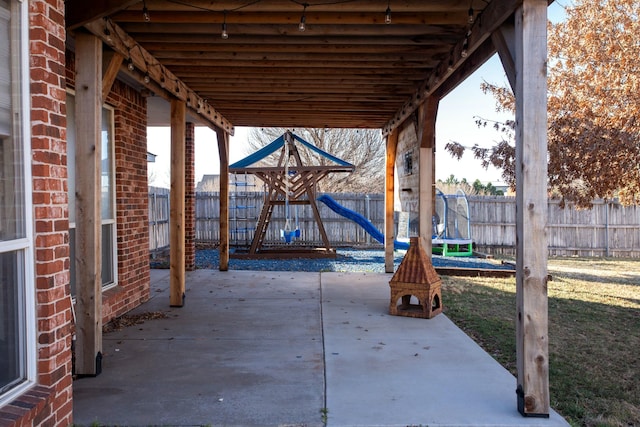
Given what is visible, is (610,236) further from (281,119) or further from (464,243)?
(281,119)

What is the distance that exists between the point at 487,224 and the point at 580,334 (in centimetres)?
1023

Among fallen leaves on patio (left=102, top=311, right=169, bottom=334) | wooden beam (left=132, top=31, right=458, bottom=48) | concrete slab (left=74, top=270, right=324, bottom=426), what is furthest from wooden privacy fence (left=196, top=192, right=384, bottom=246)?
wooden beam (left=132, top=31, right=458, bottom=48)

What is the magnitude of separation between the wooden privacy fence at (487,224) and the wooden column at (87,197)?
10.6 metres

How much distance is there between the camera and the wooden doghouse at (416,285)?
19.7ft

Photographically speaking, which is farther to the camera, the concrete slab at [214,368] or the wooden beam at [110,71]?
the wooden beam at [110,71]

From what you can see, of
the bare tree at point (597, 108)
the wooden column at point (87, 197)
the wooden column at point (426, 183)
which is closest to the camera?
the wooden column at point (87, 197)

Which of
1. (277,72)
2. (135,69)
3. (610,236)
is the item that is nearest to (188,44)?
(135,69)

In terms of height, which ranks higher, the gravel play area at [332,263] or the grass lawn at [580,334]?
the gravel play area at [332,263]

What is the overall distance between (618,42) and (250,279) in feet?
24.2

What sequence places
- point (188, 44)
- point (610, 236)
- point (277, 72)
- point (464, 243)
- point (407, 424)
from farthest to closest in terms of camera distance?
point (610, 236) < point (464, 243) < point (277, 72) < point (188, 44) < point (407, 424)

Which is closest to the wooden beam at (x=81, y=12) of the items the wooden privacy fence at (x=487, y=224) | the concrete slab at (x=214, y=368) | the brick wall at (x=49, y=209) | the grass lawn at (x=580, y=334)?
the brick wall at (x=49, y=209)

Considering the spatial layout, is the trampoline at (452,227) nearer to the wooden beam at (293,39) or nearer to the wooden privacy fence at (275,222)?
the wooden privacy fence at (275,222)

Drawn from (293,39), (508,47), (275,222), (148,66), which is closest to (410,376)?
(508,47)

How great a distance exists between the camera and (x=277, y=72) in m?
5.96
